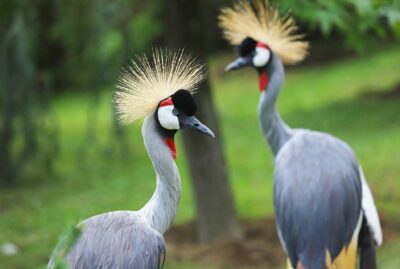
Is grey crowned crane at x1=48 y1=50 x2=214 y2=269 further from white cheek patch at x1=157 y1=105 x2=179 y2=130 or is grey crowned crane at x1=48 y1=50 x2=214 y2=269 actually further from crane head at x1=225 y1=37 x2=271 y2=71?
crane head at x1=225 y1=37 x2=271 y2=71

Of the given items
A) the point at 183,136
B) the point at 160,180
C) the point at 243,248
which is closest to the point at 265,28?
the point at 160,180

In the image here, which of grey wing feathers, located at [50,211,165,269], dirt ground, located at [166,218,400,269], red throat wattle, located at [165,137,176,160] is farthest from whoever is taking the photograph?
dirt ground, located at [166,218,400,269]

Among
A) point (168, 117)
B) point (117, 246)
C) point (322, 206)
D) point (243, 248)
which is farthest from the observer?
point (243, 248)

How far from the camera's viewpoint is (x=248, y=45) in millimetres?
4863

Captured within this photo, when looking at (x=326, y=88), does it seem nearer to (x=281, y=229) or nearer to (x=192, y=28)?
(x=192, y=28)

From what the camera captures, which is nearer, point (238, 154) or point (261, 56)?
point (261, 56)

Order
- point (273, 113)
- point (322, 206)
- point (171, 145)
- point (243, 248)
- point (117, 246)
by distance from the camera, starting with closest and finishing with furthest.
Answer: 1. point (117, 246)
2. point (171, 145)
3. point (322, 206)
4. point (273, 113)
5. point (243, 248)

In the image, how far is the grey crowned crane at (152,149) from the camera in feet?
10.8

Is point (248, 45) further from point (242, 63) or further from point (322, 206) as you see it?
point (322, 206)

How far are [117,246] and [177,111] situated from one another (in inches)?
23.9

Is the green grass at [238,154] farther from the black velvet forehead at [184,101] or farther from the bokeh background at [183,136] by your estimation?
the black velvet forehead at [184,101]

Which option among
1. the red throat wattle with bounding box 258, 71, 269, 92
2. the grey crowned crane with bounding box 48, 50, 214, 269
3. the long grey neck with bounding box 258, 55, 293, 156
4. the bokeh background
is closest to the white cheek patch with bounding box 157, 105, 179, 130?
the grey crowned crane with bounding box 48, 50, 214, 269

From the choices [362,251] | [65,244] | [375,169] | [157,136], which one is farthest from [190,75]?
[375,169]

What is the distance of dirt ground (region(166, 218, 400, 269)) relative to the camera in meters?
6.46
